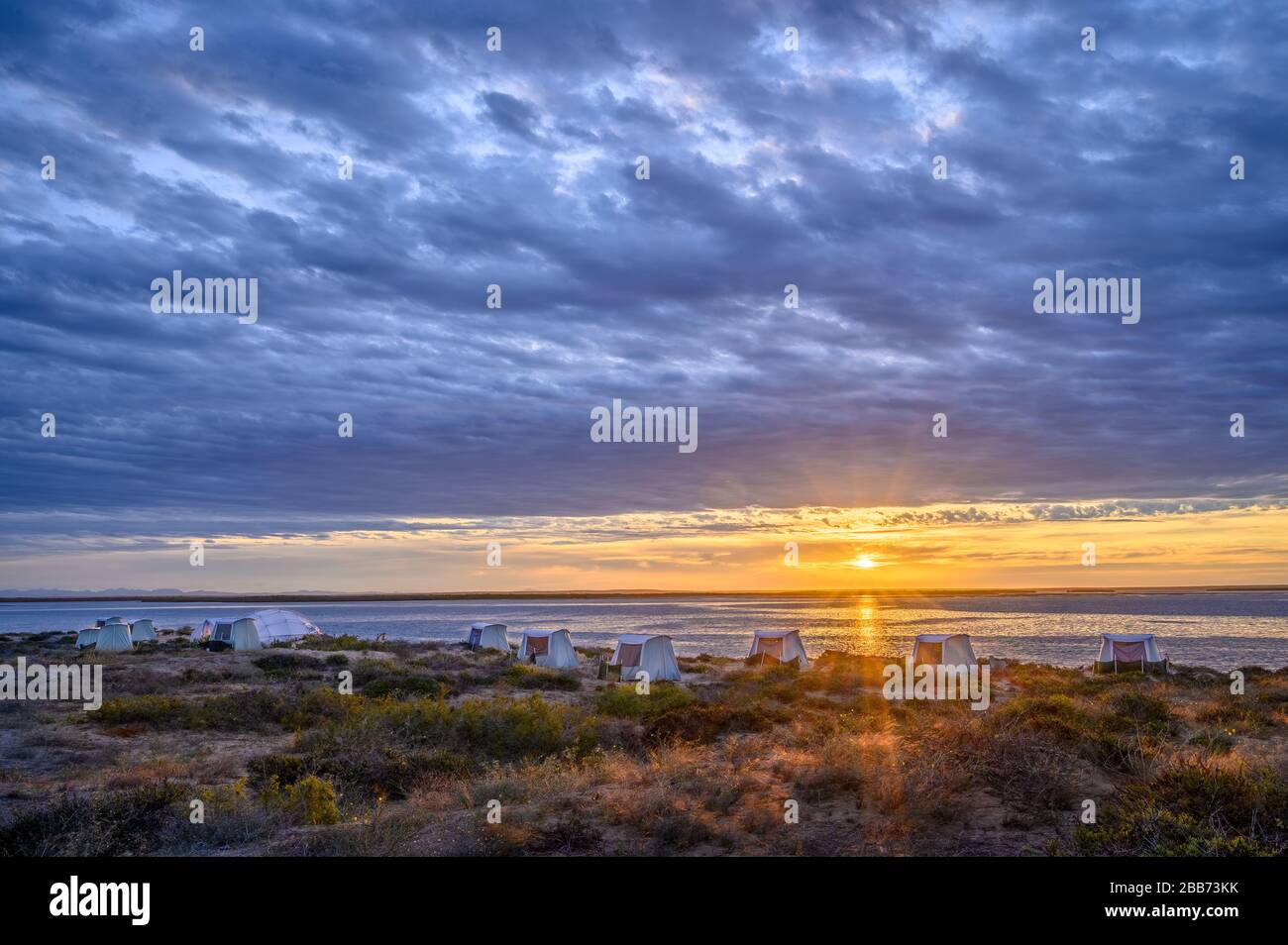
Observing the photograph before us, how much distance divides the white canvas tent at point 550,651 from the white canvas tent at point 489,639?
768cm

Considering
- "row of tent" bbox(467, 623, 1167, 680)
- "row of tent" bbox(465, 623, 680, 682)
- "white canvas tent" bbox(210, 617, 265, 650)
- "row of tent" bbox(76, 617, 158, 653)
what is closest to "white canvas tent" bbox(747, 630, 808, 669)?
"row of tent" bbox(467, 623, 1167, 680)

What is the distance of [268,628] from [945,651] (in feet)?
135

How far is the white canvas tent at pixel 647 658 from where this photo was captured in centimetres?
3422

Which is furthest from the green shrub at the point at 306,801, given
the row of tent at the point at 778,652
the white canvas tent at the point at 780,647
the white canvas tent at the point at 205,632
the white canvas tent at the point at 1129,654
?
the white canvas tent at the point at 205,632

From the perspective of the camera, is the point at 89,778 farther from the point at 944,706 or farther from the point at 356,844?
the point at 944,706

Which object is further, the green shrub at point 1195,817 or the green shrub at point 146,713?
the green shrub at point 146,713

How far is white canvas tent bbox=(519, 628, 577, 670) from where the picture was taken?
125 feet

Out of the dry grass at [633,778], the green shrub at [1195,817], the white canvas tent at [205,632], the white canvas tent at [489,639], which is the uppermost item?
the green shrub at [1195,817]

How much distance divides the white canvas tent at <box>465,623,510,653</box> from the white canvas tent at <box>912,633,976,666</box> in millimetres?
23296

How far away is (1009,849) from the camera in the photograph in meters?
7.80

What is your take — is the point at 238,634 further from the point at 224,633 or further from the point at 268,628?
the point at 268,628

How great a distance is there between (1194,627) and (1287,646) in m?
30.8

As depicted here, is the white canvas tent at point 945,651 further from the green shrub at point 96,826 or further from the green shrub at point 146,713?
the green shrub at point 96,826
